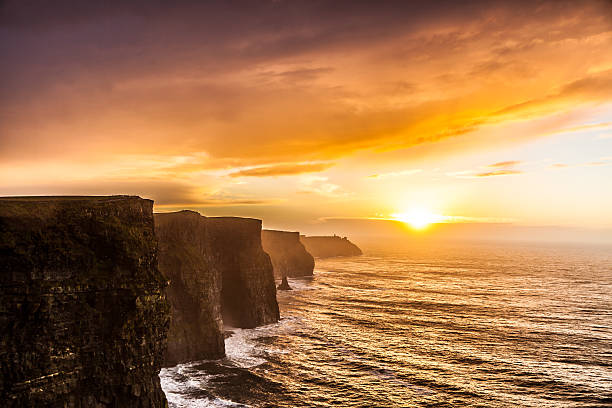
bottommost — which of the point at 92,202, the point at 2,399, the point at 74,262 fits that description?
the point at 2,399

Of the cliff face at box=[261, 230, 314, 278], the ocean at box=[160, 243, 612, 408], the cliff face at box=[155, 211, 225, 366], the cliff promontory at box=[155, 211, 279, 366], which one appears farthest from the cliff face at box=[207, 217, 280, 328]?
the cliff face at box=[261, 230, 314, 278]

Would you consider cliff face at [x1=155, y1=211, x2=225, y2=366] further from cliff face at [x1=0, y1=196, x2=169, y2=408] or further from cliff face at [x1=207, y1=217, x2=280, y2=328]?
cliff face at [x1=0, y1=196, x2=169, y2=408]

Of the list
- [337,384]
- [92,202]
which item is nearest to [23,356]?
[92,202]

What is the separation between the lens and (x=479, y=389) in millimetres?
38656

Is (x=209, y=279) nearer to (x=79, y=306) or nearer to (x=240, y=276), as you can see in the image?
(x=240, y=276)

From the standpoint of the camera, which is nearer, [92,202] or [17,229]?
[17,229]

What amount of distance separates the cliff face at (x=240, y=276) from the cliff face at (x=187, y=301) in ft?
40.3

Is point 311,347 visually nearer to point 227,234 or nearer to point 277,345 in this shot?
point 277,345

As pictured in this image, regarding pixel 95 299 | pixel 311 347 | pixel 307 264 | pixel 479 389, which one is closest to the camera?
pixel 95 299

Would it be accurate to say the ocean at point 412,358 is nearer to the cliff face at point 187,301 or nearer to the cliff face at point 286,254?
the cliff face at point 187,301

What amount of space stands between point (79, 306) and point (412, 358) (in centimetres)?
3898

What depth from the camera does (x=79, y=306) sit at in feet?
83.5

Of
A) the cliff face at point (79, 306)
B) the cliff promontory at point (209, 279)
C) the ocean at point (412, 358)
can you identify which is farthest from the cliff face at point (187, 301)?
the cliff face at point (79, 306)

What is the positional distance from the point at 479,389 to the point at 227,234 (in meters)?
42.8
